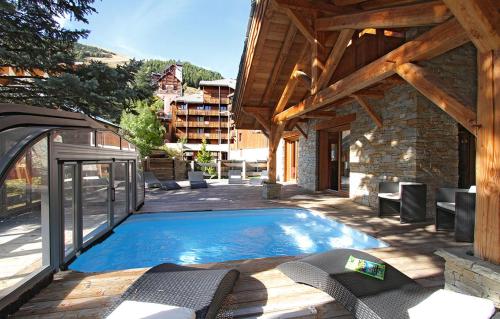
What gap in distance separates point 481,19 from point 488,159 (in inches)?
46.4

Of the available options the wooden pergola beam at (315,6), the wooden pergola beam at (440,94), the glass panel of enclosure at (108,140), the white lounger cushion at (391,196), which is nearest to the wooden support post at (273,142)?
the white lounger cushion at (391,196)

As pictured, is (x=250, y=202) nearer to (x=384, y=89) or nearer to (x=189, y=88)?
(x=384, y=89)

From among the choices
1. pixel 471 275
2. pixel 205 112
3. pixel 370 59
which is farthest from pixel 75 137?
pixel 205 112

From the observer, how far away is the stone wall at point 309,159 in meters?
11.8

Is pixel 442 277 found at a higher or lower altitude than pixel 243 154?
lower

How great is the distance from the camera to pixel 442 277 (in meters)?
3.45

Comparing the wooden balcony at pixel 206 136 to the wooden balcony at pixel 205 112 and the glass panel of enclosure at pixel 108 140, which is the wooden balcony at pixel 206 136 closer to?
the wooden balcony at pixel 205 112

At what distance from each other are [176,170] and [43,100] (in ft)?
35.2

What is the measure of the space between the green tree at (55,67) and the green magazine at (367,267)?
7.19 m

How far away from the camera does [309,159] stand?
12430 mm

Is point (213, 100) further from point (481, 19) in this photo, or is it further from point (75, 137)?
point (481, 19)

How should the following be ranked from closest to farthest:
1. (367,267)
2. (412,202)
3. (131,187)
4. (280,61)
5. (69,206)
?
(367,267)
(69,206)
(412,202)
(131,187)
(280,61)

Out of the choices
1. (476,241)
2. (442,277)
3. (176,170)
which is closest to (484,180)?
(476,241)

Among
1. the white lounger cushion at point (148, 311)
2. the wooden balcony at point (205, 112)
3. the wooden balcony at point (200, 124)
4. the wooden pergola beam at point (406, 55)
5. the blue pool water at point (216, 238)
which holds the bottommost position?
the blue pool water at point (216, 238)
